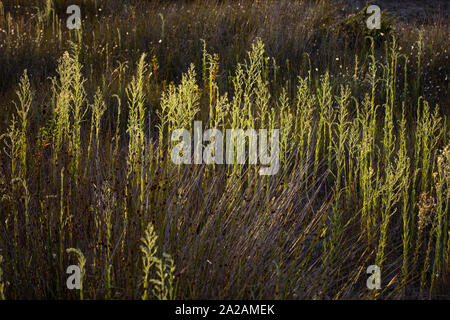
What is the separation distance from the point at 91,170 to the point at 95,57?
Answer: 8.65 feet

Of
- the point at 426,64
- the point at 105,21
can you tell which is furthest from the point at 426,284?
the point at 105,21

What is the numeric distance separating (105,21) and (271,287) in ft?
16.1

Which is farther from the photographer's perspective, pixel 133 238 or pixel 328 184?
pixel 328 184

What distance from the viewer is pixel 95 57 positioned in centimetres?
501

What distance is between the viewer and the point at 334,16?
6461 millimetres

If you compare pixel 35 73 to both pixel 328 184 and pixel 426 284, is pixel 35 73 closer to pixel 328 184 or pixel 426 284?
pixel 328 184

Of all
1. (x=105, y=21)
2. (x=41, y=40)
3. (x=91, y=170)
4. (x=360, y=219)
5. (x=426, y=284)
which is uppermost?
(x=105, y=21)

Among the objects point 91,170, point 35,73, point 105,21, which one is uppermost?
point 105,21
